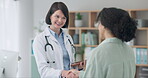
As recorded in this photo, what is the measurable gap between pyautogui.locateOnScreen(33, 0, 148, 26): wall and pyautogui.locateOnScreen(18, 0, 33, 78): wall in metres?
0.15

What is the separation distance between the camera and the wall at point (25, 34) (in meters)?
5.93

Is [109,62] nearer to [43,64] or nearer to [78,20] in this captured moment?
[43,64]

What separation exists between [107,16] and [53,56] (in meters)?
0.86

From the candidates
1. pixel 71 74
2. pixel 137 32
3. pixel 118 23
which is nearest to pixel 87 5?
pixel 137 32

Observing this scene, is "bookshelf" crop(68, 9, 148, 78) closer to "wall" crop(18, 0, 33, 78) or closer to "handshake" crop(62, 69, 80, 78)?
"wall" crop(18, 0, 33, 78)

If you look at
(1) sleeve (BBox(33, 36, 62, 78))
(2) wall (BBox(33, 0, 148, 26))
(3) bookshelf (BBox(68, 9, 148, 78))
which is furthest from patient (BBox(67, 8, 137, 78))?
(2) wall (BBox(33, 0, 148, 26))

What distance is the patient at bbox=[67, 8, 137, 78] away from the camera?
1.74m

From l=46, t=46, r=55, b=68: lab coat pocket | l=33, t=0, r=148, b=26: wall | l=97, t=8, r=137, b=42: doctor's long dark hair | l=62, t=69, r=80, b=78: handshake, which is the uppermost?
l=33, t=0, r=148, b=26: wall

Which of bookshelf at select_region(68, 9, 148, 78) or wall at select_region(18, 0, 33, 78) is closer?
bookshelf at select_region(68, 9, 148, 78)

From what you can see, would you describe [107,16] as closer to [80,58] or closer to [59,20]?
[59,20]

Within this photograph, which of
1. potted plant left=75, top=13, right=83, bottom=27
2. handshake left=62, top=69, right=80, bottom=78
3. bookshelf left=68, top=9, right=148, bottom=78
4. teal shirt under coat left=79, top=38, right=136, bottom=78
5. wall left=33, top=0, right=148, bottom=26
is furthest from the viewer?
potted plant left=75, top=13, right=83, bottom=27

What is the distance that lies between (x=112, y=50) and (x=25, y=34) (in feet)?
14.5

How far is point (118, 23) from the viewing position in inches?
69.4

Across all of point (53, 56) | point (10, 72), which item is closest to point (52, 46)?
point (53, 56)
